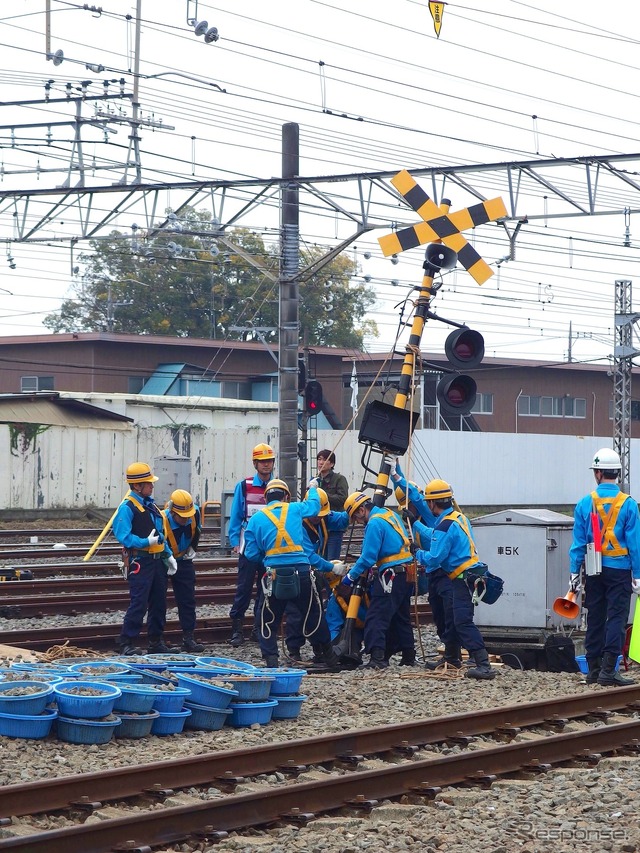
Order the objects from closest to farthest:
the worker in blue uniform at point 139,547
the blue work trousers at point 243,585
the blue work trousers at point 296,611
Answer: the blue work trousers at point 296,611
the worker in blue uniform at point 139,547
the blue work trousers at point 243,585

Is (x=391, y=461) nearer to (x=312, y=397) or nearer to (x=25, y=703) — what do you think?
(x=25, y=703)

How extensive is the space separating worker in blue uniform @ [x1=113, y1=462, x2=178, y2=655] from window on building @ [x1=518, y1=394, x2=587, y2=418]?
4382cm

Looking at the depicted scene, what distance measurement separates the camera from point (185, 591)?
12.4 meters

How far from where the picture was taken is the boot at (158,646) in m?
12.1

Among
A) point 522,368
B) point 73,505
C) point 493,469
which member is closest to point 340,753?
point 73,505

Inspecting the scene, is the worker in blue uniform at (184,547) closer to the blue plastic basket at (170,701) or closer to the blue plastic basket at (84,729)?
the blue plastic basket at (170,701)

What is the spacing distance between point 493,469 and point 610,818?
121 ft

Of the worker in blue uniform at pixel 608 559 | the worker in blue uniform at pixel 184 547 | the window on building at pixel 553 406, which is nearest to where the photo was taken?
the worker in blue uniform at pixel 608 559

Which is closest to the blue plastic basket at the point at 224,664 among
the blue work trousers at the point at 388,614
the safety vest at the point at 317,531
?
the blue work trousers at the point at 388,614

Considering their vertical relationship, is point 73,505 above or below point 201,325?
below

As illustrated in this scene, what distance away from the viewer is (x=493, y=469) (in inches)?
1689

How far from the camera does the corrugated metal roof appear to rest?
34.4 metres

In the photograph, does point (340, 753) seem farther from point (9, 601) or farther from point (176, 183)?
point (176, 183)

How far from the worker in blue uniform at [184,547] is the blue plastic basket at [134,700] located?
159 inches
